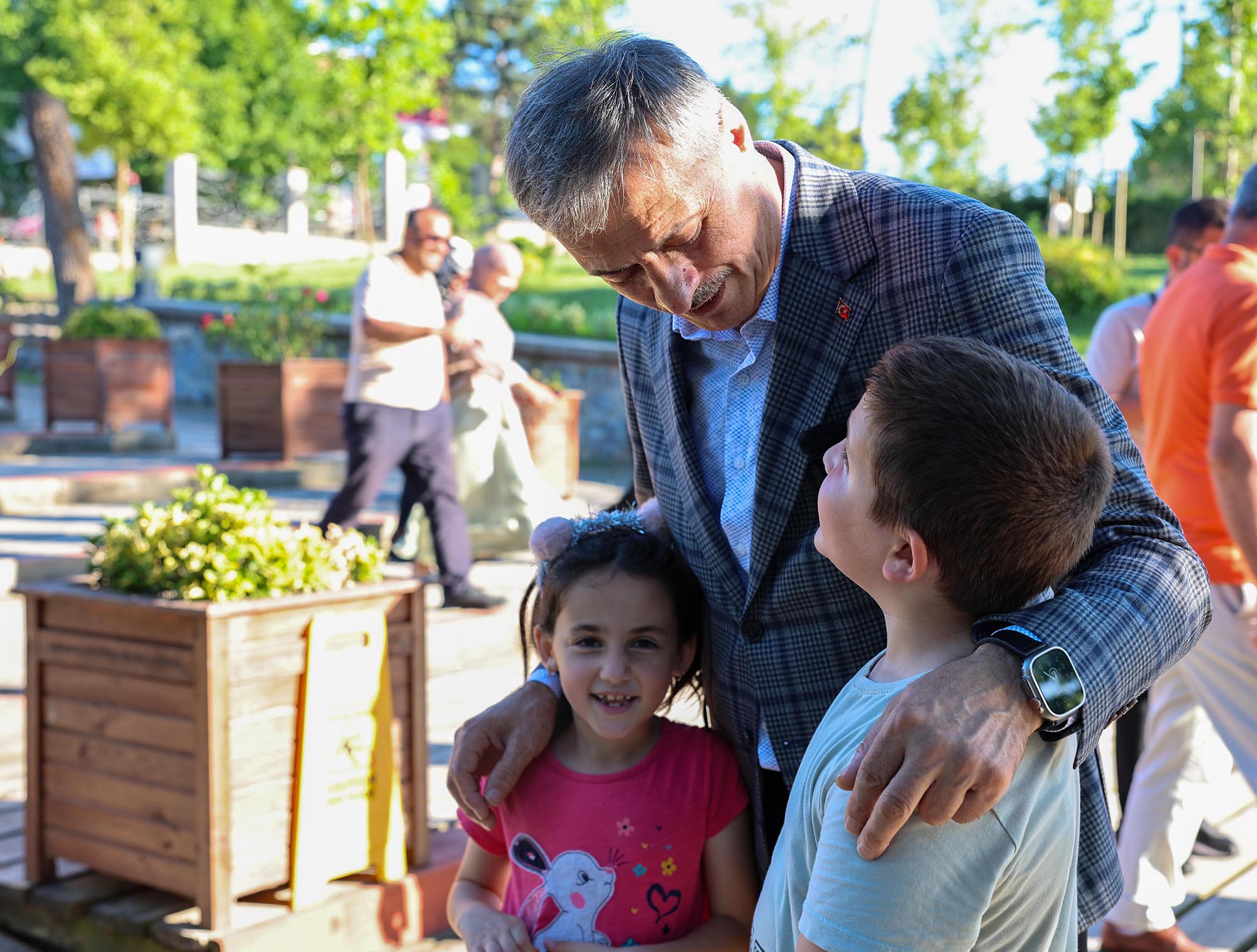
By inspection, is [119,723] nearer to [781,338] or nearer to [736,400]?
[736,400]

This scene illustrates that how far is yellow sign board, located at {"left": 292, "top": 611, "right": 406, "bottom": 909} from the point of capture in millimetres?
2955

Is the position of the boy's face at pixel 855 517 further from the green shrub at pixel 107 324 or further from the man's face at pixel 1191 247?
the green shrub at pixel 107 324

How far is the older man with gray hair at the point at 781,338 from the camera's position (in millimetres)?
1436

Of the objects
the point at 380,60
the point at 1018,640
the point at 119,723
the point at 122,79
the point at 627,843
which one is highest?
the point at 122,79

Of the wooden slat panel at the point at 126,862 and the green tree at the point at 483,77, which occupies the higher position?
the green tree at the point at 483,77

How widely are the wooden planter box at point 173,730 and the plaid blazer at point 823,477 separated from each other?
1.34 metres

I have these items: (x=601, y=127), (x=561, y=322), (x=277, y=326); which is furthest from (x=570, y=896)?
(x=561, y=322)

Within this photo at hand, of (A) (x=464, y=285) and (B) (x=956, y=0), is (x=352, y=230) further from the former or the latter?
(A) (x=464, y=285)

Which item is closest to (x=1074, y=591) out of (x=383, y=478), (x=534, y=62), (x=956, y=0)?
(x=534, y=62)

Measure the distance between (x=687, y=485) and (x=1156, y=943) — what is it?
2.14 m

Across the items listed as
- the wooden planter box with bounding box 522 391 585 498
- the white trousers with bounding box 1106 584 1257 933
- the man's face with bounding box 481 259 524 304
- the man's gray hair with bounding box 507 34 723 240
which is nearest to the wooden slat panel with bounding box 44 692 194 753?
the man's gray hair with bounding box 507 34 723 240

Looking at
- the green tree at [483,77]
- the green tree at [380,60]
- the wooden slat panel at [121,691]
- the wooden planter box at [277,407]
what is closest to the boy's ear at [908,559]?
the wooden slat panel at [121,691]

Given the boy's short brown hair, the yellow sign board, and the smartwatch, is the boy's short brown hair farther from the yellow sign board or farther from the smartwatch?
the yellow sign board

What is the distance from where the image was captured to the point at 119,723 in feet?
9.79
